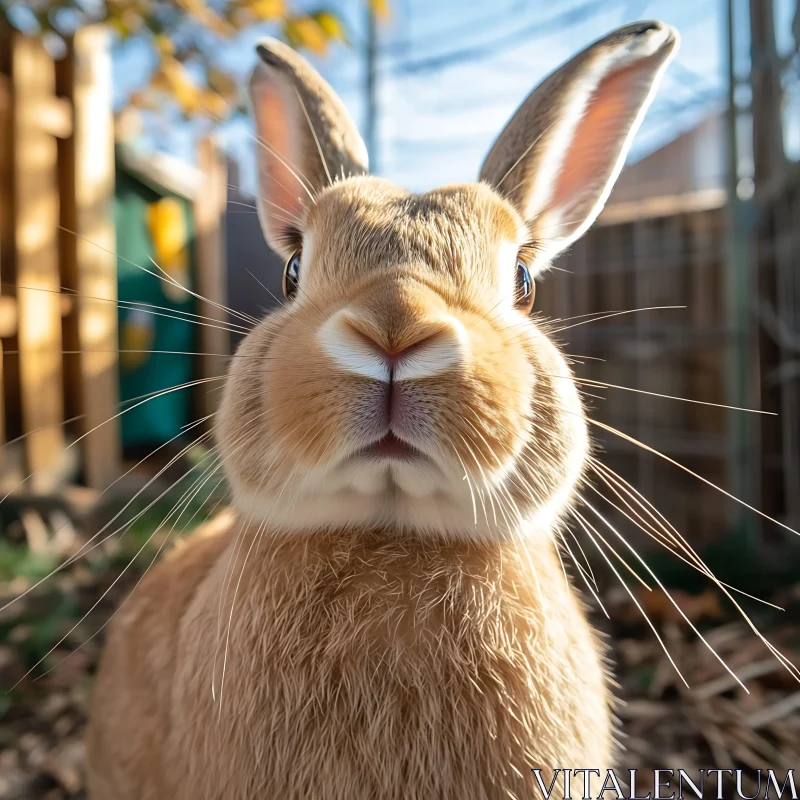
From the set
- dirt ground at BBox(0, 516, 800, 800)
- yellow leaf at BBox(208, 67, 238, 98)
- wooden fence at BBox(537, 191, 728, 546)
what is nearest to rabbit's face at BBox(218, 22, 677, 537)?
dirt ground at BBox(0, 516, 800, 800)

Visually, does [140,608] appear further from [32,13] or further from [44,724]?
[32,13]

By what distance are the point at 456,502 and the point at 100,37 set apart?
395 centimetres

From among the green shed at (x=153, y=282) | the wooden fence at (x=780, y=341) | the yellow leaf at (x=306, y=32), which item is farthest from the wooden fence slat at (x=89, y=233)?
the wooden fence at (x=780, y=341)

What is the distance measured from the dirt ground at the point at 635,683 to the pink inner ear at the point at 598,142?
145 centimetres

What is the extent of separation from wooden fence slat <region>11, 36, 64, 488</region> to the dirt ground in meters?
0.83

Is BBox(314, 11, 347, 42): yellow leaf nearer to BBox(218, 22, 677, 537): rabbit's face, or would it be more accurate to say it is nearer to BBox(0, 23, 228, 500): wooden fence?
BBox(0, 23, 228, 500): wooden fence

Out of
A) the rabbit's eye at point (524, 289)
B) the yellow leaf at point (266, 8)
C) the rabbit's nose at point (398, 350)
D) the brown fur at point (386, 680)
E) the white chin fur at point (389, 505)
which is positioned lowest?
the brown fur at point (386, 680)

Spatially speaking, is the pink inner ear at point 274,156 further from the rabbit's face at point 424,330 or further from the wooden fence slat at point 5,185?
the wooden fence slat at point 5,185

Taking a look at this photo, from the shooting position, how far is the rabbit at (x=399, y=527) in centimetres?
95

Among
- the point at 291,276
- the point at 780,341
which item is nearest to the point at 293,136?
the point at 291,276

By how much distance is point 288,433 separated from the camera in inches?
38.6

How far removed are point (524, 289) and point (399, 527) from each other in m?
0.56

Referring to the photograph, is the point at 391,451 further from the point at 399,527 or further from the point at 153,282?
the point at 153,282

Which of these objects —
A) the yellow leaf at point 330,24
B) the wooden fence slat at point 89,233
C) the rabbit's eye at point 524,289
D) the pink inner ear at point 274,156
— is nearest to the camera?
the rabbit's eye at point 524,289
